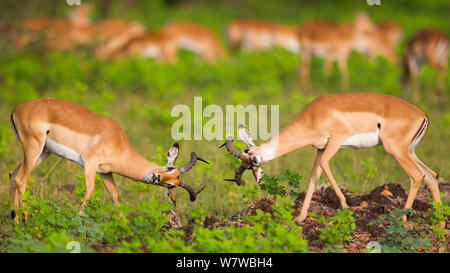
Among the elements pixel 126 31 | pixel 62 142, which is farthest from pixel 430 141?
pixel 126 31

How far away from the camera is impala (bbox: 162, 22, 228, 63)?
18391 mm

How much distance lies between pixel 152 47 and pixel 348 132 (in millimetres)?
10371

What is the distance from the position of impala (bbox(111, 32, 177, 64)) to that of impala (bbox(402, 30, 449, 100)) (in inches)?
211

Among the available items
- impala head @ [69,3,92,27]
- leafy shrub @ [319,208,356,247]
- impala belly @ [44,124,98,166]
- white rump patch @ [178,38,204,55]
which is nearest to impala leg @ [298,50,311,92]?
white rump patch @ [178,38,204,55]

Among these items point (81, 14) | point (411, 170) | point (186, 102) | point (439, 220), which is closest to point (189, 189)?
point (411, 170)

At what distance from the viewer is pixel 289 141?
554 centimetres

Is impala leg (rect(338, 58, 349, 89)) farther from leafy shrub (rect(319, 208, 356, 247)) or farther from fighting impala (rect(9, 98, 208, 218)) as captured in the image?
leafy shrub (rect(319, 208, 356, 247))

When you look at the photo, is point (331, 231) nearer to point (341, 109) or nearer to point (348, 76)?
point (341, 109)

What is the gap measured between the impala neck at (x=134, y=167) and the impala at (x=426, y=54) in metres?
8.08

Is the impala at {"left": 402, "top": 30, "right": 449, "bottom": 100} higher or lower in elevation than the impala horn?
higher

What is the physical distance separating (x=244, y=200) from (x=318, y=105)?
1072 millimetres

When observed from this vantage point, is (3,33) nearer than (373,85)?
Yes

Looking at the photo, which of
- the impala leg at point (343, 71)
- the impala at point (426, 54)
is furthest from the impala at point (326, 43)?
the impala at point (426, 54)
